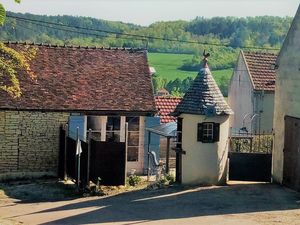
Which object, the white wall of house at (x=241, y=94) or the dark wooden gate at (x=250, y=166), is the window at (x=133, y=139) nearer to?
the dark wooden gate at (x=250, y=166)

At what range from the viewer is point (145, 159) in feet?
81.5

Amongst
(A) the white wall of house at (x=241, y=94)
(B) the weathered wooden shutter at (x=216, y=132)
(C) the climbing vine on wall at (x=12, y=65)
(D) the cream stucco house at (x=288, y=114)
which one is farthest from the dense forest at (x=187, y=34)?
(B) the weathered wooden shutter at (x=216, y=132)

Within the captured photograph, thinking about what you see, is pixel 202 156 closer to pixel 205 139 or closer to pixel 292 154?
pixel 205 139

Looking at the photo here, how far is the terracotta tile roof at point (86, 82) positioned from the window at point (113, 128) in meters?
0.57

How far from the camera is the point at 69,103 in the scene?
23.5 metres

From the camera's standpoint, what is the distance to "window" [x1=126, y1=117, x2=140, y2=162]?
80.7 ft

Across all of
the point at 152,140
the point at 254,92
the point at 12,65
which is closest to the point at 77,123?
the point at 152,140

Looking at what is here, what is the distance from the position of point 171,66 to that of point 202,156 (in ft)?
201

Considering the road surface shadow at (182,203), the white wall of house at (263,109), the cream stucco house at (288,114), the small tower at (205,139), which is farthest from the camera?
the white wall of house at (263,109)

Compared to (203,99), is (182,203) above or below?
below

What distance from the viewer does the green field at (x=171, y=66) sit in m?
73.1

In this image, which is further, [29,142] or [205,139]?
[29,142]

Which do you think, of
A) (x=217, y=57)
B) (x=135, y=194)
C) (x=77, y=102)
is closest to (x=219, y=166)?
(x=135, y=194)

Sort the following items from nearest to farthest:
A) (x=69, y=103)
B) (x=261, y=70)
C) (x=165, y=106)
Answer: (x=69, y=103) → (x=165, y=106) → (x=261, y=70)
